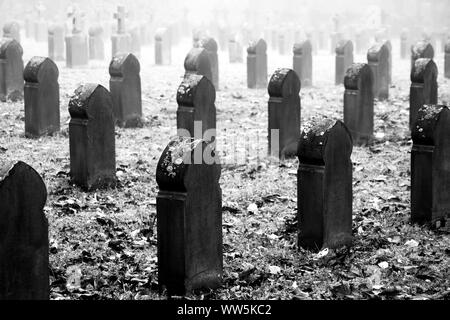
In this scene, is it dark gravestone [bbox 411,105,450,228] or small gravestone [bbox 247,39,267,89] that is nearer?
dark gravestone [bbox 411,105,450,228]

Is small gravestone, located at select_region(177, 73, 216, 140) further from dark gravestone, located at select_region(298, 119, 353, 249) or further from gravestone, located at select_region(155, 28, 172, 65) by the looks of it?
gravestone, located at select_region(155, 28, 172, 65)

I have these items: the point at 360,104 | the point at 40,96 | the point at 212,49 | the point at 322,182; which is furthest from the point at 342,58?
the point at 322,182

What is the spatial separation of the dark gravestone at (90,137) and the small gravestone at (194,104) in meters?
1.62

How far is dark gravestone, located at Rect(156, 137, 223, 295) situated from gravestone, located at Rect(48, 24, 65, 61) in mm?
17931

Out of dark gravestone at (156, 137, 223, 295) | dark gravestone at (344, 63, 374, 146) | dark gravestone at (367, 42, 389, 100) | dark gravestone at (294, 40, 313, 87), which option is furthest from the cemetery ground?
dark gravestone at (294, 40, 313, 87)

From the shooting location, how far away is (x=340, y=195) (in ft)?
25.6

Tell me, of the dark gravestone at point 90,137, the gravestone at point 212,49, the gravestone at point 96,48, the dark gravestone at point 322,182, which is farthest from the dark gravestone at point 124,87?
the gravestone at point 96,48

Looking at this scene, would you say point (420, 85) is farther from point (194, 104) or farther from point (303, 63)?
point (303, 63)

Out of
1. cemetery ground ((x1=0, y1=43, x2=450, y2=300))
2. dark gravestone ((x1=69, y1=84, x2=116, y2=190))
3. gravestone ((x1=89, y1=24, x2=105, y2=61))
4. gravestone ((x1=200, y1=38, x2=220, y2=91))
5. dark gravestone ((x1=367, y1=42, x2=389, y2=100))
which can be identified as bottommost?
cemetery ground ((x1=0, y1=43, x2=450, y2=300))

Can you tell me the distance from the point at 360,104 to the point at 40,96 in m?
4.53

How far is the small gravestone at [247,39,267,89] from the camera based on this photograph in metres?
18.7

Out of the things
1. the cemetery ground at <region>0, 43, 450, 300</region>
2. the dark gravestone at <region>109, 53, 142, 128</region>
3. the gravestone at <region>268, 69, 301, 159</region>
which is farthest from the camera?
the dark gravestone at <region>109, 53, 142, 128</region>

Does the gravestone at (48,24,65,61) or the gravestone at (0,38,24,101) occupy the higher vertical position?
the gravestone at (48,24,65,61)
